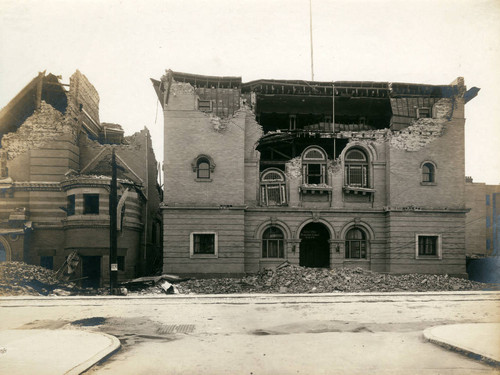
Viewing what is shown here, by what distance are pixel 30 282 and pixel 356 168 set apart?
2075cm

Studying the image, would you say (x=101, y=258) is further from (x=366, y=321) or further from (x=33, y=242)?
(x=366, y=321)

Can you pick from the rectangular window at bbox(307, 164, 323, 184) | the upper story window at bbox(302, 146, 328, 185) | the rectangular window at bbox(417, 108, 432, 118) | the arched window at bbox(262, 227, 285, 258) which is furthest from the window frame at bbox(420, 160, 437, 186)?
the arched window at bbox(262, 227, 285, 258)

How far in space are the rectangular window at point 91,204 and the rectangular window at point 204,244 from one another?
21.3 ft

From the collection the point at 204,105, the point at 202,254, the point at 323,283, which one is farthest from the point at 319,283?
the point at 204,105

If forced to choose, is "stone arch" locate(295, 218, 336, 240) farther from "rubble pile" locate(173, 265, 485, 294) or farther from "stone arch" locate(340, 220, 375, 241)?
"rubble pile" locate(173, 265, 485, 294)

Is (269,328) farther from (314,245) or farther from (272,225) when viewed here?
(314,245)

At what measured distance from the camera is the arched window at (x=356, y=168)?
27469mm

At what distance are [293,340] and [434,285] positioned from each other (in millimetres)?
16617

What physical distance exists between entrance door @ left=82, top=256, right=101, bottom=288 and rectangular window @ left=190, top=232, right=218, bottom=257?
6.02 meters

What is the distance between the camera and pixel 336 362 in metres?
8.04

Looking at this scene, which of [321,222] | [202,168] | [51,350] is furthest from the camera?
[321,222]

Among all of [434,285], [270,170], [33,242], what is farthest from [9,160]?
[434,285]

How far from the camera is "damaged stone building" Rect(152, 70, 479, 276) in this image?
25625 mm

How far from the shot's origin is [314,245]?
27797mm
